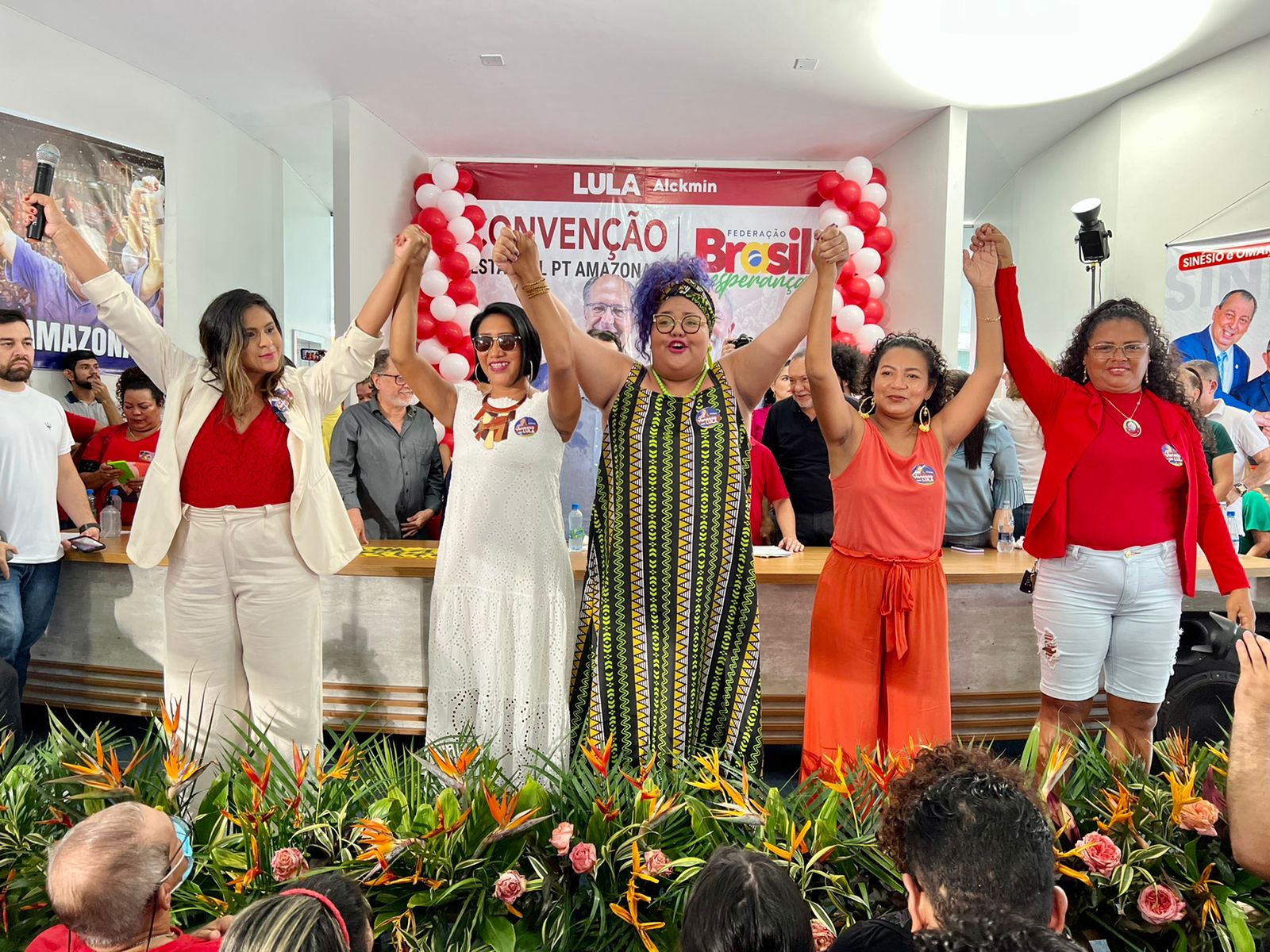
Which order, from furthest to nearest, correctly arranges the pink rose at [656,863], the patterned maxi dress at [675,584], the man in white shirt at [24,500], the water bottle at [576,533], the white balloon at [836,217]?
1. the white balloon at [836,217]
2. the water bottle at [576,533]
3. the man in white shirt at [24,500]
4. the patterned maxi dress at [675,584]
5. the pink rose at [656,863]

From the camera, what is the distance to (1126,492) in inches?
91.4

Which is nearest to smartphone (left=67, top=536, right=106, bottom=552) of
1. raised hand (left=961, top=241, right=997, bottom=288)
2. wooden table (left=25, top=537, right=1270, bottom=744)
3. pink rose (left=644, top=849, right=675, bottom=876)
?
wooden table (left=25, top=537, right=1270, bottom=744)

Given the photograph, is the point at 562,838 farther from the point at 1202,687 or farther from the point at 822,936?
the point at 1202,687

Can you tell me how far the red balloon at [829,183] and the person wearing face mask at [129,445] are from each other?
514 cm

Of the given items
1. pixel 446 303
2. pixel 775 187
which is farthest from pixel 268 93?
pixel 775 187

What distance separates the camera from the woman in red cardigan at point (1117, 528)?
2.31 m

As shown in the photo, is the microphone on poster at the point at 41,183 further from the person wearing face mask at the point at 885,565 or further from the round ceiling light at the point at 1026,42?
the round ceiling light at the point at 1026,42

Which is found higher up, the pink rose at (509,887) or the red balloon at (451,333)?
the red balloon at (451,333)

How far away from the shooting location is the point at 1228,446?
13.2ft

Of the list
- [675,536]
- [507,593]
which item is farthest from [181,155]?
[675,536]

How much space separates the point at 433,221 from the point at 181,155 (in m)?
1.76

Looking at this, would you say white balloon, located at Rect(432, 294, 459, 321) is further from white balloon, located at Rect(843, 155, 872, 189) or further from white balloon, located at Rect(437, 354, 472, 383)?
white balloon, located at Rect(843, 155, 872, 189)

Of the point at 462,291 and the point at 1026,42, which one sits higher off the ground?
the point at 1026,42

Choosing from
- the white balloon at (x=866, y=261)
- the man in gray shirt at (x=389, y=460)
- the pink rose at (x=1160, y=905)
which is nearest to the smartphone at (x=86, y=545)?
the man in gray shirt at (x=389, y=460)
